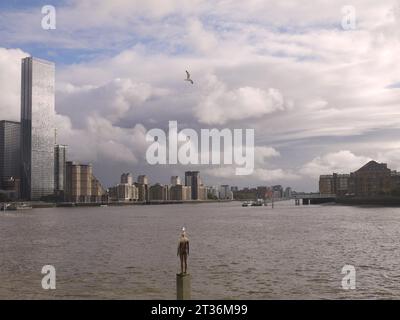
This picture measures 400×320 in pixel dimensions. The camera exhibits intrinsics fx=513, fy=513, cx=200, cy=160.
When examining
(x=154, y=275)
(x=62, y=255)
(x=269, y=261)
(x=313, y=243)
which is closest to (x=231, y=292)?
(x=154, y=275)

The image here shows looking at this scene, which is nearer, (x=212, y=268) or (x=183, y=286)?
(x=183, y=286)

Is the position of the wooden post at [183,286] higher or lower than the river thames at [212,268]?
higher

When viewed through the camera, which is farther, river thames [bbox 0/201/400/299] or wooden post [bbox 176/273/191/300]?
river thames [bbox 0/201/400/299]

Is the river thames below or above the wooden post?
below

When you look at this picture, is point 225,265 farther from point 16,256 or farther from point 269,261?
point 16,256

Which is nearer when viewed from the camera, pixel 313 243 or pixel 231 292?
pixel 231 292

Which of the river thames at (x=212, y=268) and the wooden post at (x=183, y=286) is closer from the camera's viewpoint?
the wooden post at (x=183, y=286)

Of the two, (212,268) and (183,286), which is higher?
(183,286)
